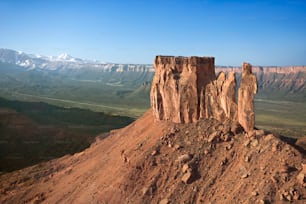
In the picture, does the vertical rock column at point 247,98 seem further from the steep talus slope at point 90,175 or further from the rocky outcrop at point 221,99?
the steep talus slope at point 90,175

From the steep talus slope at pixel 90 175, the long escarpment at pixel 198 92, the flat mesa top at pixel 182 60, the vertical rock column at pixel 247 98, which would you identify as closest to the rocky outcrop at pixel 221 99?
the long escarpment at pixel 198 92

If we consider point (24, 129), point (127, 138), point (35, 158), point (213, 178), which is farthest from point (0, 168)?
point (213, 178)

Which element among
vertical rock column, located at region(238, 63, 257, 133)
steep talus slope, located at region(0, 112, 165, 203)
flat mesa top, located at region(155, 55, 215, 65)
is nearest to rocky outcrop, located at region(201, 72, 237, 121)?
vertical rock column, located at region(238, 63, 257, 133)

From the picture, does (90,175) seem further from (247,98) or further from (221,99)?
(247,98)

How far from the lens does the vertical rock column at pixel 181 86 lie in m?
25.9

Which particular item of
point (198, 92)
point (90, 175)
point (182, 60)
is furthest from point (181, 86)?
point (90, 175)

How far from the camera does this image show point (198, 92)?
25.8 metres

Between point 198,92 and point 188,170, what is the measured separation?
669 centimetres

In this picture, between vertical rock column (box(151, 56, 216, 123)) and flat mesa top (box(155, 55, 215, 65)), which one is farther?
flat mesa top (box(155, 55, 215, 65))

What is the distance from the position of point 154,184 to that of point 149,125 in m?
7.61

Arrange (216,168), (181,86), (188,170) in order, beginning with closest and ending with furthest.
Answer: (216,168) < (188,170) < (181,86)

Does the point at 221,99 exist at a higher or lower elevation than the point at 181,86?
lower

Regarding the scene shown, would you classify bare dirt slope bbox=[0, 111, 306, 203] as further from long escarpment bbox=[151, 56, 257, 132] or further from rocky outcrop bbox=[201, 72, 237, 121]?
long escarpment bbox=[151, 56, 257, 132]

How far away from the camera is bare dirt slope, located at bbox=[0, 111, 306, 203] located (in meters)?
19.0
